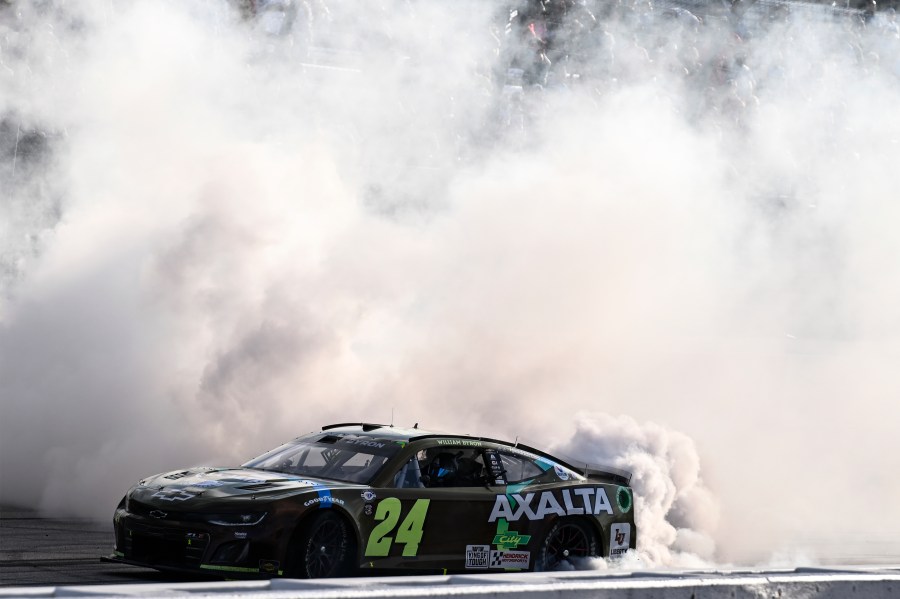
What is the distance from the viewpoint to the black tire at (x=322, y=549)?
6.91 meters

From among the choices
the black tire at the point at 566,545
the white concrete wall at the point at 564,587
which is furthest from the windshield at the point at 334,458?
the white concrete wall at the point at 564,587

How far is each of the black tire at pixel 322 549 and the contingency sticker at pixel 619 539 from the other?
2039 mm

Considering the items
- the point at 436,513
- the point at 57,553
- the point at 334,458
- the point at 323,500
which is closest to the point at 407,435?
the point at 334,458

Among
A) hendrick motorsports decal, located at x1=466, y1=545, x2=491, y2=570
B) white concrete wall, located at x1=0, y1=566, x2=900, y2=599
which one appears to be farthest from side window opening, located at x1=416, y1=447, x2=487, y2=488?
white concrete wall, located at x1=0, y1=566, x2=900, y2=599

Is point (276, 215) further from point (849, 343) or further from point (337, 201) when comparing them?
point (849, 343)

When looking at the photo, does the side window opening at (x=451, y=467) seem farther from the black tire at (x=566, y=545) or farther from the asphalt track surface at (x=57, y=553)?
the asphalt track surface at (x=57, y=553)

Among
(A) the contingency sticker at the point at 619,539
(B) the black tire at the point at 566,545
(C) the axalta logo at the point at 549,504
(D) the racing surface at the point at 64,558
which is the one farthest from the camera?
(A) the contingency sticker at the point at 619,539

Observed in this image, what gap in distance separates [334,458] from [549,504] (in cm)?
139

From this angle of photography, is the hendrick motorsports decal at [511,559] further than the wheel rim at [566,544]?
No

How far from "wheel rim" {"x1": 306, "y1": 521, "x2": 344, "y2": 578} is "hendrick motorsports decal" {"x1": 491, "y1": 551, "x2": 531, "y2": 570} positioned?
3.51 feet

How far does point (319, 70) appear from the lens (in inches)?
787

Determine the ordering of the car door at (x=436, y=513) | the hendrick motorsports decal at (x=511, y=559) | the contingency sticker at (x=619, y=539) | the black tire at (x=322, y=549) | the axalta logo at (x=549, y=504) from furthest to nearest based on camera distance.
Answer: the contingency sticker at (x=619, y=539) < the axalta logo at (x=549, y=504) < the hendrick motorsports decal at (x=511, y=559) < the car door at (x=436, y=513) < the black tire at (x=322, y=549)

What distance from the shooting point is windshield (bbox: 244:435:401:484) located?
7.66 metres

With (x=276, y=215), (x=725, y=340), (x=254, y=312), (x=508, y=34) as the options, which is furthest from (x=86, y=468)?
(x=725, y=340)
